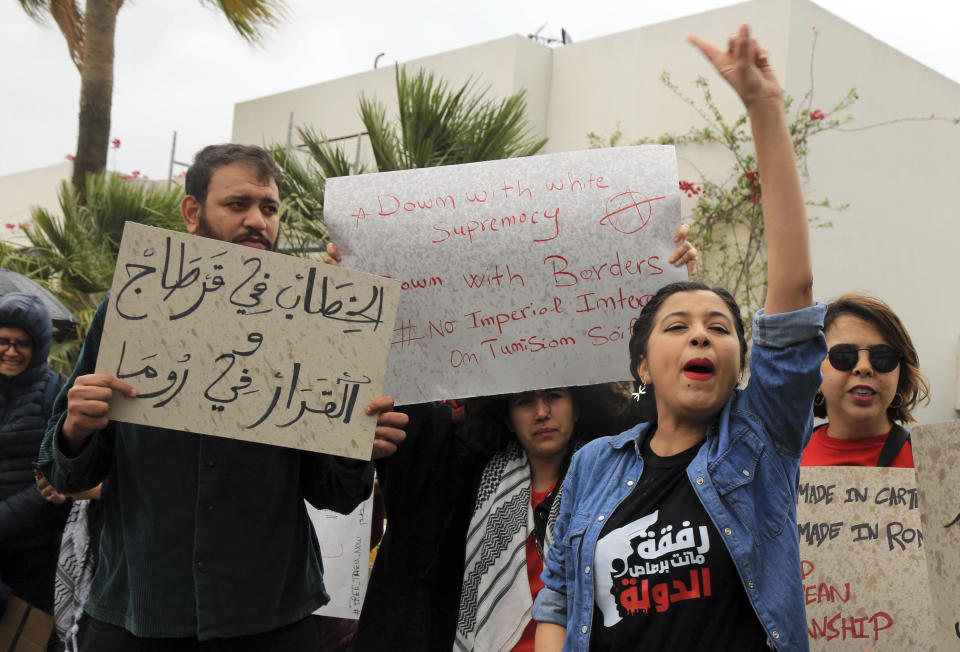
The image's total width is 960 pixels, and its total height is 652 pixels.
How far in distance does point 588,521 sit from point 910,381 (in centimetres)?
138

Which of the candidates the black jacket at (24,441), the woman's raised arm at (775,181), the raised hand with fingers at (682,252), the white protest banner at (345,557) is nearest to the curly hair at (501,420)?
the raised hand with fingers at (682,252)

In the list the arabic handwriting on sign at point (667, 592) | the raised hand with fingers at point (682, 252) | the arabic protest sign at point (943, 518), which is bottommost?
the arabic handwriting on sign at point (667, 592)

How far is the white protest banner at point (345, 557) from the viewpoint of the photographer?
11.5 feet

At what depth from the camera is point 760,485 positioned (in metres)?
1.93

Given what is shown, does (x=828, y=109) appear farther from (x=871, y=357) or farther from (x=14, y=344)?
(x=14, y=344)

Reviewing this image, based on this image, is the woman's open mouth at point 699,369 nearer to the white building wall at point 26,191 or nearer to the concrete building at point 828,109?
the concrete building at point 828,109

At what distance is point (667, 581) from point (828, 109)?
28.0ft

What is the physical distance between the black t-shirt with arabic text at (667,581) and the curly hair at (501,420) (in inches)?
37.6

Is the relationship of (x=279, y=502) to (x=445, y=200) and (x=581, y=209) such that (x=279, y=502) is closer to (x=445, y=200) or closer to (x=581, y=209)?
(x=445, y=200)

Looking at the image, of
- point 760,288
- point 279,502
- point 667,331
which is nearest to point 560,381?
point 667,331

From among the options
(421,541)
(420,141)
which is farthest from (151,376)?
(420,141)

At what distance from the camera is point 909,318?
35.0ft

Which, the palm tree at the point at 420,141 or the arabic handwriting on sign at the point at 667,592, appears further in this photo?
the palm tree at the point at 420,141

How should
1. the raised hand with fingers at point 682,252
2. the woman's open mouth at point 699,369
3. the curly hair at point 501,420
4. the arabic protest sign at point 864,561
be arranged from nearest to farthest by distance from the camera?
the woman's open mouth at point 699,369, the arabic protest sign at point 864,561, the raised hand with fingers at point 682,252, the curly hair at point 501,420
